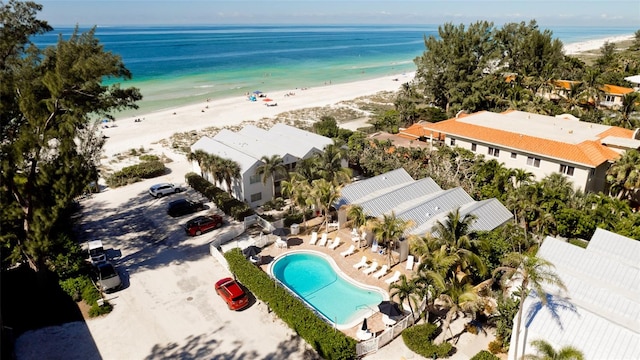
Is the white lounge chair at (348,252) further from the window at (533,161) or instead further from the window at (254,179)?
the window at (533,161)

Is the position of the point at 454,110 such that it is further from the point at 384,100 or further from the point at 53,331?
the point at 53,331

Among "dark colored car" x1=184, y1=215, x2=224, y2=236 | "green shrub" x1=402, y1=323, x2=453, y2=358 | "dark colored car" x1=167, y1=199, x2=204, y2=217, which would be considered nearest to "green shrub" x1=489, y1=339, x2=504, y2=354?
"green shrub" x1=402, y1=323, x2=453, y2=358

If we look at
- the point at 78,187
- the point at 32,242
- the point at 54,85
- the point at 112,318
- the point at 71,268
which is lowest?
the point at 112,318

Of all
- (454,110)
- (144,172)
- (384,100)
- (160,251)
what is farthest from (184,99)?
(160,251)

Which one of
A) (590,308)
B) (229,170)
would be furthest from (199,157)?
(590,308)

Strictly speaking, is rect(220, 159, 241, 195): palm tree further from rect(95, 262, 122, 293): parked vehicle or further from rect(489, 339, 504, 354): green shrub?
rect(489, 339, 504, 354): green shrub

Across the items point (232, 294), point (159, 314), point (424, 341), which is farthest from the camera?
point (232, 294)

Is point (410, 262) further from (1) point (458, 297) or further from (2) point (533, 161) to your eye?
(2) point (533, 161)
